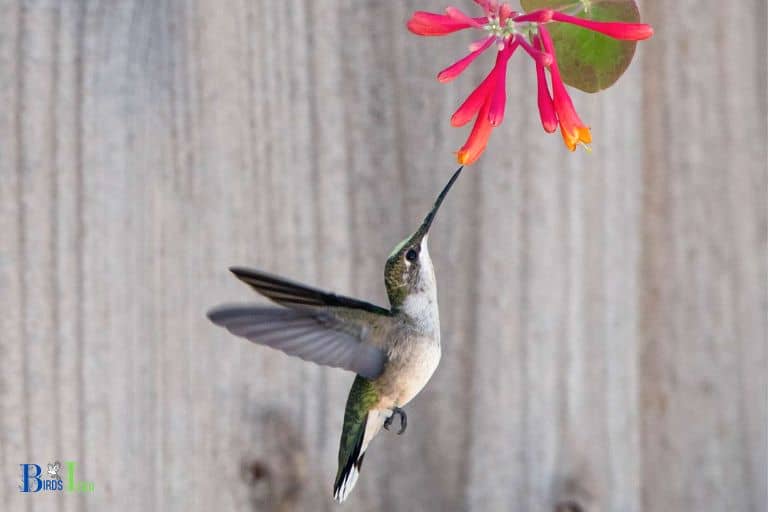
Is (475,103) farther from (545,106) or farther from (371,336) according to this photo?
(371,336)

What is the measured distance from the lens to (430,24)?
1.07m

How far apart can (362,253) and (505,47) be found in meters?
0.86

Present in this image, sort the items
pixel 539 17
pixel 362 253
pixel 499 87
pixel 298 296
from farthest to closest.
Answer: pixel 362 253 < pixel 298 296 < pixel 499 87 < pixel 539 17

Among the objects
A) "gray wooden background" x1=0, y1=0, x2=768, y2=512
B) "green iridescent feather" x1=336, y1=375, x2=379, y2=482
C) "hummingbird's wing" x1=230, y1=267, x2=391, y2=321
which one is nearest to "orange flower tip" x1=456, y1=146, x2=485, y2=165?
"hummingbird's wing" x1=230, y1=267, x2=391, y2=321

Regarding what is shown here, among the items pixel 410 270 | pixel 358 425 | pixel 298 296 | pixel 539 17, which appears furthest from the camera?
pixel 358 425

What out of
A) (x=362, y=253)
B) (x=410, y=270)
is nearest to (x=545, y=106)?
(x=410, y=270)

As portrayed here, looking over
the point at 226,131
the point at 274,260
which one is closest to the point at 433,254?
the point at 274,260

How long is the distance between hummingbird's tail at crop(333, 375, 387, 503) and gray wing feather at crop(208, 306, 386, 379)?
10cm

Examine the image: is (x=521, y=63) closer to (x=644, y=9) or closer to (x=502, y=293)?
(x=644, y=9)

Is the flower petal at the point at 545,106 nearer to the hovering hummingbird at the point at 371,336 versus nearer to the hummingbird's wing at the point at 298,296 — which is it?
the hovering hummingbird at the point at 371,336

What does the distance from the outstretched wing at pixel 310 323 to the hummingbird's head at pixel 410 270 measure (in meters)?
0.05

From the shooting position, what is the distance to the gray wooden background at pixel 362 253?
183 cm

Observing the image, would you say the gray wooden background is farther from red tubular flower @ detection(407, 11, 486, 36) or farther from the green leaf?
A: red tubular flower @ detection(407, 11, 486, 36)

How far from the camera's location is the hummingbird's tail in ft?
5.15
